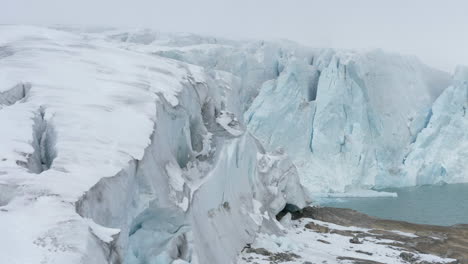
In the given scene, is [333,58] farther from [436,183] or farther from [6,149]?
[6,149]

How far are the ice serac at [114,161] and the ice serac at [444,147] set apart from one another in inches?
916

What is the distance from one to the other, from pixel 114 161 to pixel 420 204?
24905 millimetres

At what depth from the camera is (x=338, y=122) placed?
3494cm

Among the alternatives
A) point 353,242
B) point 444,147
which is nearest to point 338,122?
point 444,147

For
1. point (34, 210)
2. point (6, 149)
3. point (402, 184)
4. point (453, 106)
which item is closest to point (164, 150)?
point (6, 149)

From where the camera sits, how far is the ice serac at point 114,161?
4562mm

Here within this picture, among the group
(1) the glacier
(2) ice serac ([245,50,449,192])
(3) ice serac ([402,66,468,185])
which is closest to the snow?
(1) the glacier

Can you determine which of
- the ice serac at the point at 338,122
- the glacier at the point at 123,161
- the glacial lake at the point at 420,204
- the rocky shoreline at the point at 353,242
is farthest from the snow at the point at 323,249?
the ice serac at the point at 338,122

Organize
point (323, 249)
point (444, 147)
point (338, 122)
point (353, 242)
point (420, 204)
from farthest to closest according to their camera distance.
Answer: point (338, 122), point (444, 147), point (420, 204), point (353, 242), point (323, 249)

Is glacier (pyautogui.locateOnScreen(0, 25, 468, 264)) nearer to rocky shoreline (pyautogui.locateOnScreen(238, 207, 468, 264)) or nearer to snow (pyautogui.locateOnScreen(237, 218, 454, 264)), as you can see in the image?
snow (pyautogui.locateOnScreen(237, 218, 454, 264))

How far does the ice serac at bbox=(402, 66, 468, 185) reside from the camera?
111 ft

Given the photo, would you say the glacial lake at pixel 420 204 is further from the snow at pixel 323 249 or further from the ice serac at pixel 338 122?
the snow at pixel 323 249

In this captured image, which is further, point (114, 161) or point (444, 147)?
point (444, 147)

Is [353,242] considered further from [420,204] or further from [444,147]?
[444,147]
